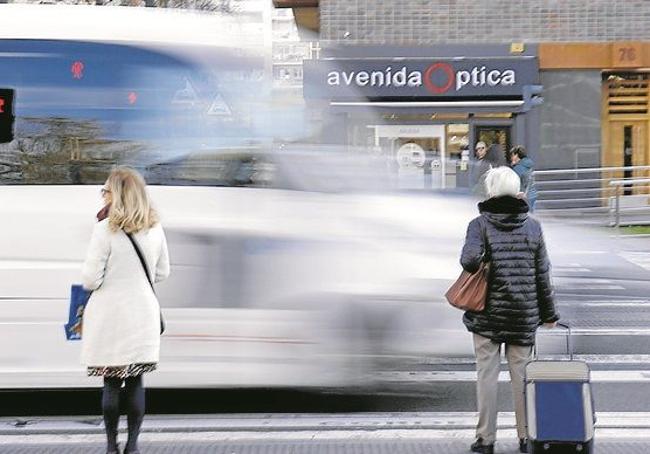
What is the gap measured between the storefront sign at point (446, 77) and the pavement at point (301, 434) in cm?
1937

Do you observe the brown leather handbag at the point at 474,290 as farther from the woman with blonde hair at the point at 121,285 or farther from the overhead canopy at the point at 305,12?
the overhead canopy at the point at 305,12

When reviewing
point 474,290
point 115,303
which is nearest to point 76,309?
point 115,303

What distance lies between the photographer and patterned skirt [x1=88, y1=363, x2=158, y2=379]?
603 centimetres

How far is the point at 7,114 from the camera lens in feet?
25.4

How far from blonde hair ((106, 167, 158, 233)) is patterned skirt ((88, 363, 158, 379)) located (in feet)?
2.44

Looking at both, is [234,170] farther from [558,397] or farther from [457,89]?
[457,89]

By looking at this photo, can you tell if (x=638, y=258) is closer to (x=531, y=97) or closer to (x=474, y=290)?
(x=531, y=97)

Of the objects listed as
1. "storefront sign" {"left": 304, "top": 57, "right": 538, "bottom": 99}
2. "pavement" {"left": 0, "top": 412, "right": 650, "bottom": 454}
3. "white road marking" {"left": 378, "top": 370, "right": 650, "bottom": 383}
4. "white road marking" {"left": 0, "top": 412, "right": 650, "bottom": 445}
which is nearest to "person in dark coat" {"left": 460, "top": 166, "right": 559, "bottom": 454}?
"pavement" {"left": 0, "top": 412, "right": 650, "bottom": 454}

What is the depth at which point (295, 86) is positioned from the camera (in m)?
8.30

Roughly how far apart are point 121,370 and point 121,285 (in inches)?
18.5

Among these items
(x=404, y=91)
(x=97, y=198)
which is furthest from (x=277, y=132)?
(x=404, y=91)

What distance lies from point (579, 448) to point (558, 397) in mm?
281

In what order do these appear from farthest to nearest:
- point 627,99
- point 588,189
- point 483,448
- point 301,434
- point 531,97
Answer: point 627,99 < point 531,97 < point 588,189 < point 301,434 < point 483,448

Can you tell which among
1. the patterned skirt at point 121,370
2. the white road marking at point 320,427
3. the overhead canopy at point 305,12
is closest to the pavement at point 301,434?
the white road marking at point 320,427
